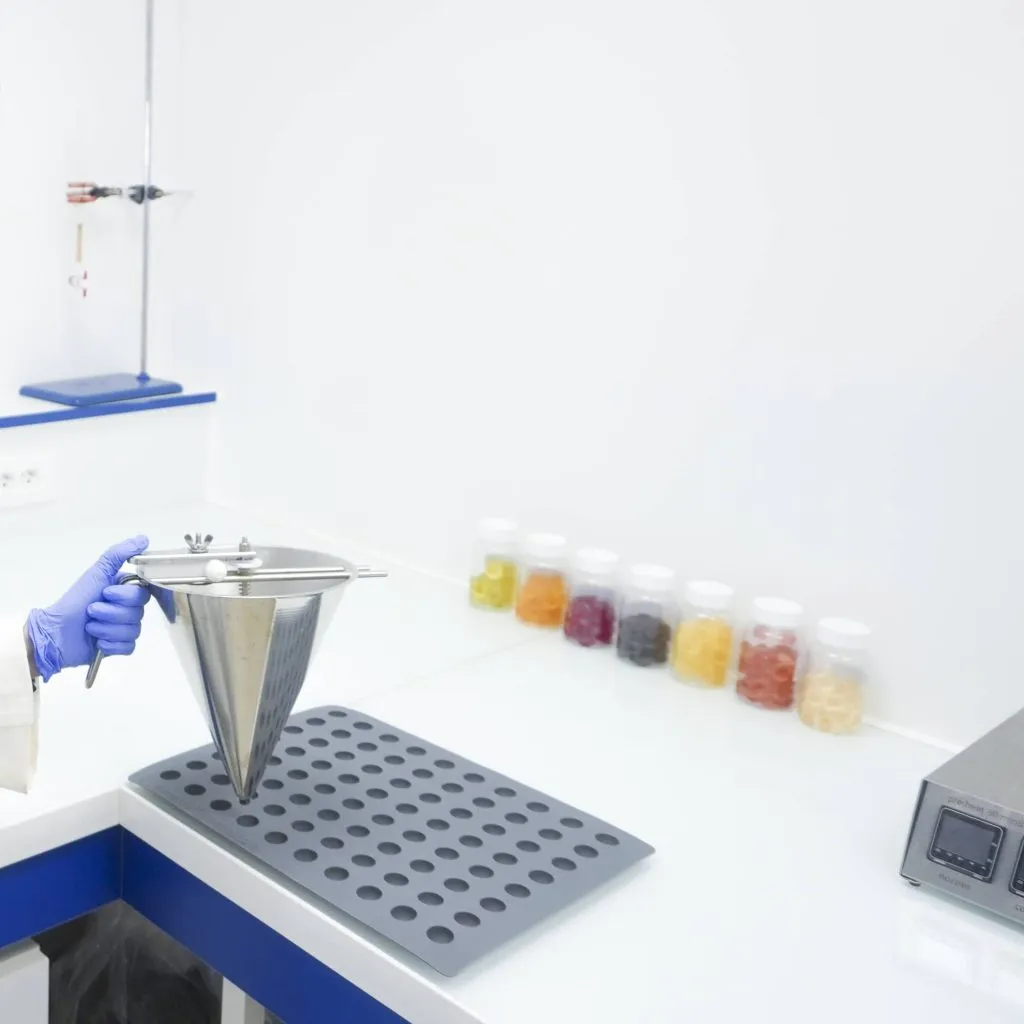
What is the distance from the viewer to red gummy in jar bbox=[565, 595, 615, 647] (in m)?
1.55

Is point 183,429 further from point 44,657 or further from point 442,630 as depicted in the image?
point 44,657

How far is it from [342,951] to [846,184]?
0.97m

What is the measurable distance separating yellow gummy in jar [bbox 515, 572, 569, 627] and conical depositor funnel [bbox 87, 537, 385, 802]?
21.9 inches

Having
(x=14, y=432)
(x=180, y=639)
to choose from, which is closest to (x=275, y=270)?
(x=14, y=432)

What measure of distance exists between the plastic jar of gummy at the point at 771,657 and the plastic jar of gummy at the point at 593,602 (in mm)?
202

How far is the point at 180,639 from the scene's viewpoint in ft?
3.39

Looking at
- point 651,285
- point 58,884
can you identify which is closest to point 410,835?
point 58,884

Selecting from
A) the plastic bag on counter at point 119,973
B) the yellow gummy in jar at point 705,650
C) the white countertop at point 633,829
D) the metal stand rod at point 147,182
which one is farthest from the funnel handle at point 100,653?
the metal stand rod at point 147,182

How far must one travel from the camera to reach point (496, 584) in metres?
1.66

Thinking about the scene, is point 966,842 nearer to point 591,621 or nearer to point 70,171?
point 591,621

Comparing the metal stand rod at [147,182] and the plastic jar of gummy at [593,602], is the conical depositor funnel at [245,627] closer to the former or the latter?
the plastic jar of gummy at [593,602]

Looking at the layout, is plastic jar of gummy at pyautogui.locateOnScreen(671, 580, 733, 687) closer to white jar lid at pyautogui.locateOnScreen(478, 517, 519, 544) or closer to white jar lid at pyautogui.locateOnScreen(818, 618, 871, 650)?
white jar lid at pyautogui.locateOnScreen(818, 618, 871, 650)

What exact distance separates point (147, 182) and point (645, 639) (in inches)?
45.7

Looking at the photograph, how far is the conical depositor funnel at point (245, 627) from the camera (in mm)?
992
